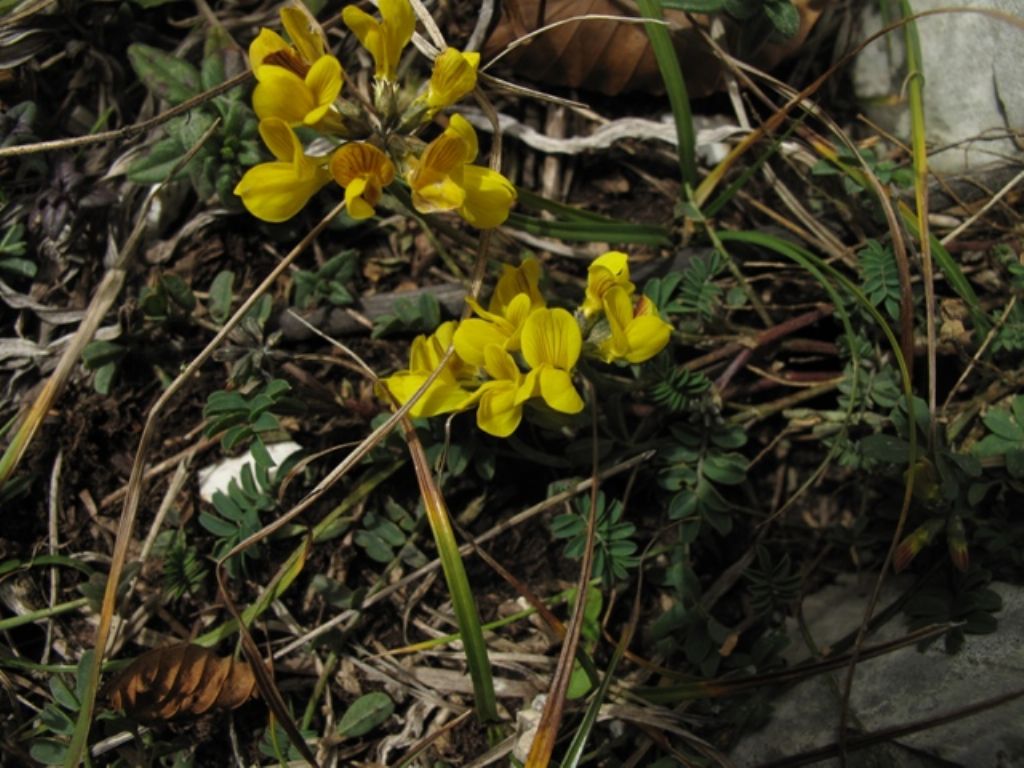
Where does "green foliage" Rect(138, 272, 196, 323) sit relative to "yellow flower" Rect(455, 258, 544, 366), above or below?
below

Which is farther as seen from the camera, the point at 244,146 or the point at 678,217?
the point at 678,217

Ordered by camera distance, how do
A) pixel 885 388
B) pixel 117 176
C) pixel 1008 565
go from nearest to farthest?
1. pixel 1008 565
2. pixel 885 388
3. pixel 117 176

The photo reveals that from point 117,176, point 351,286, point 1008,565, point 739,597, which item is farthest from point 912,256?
point 117,176

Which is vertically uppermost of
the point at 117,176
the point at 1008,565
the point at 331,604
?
the point at 117,176

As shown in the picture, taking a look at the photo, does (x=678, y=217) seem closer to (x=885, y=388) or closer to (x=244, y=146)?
(x=885, y=388)

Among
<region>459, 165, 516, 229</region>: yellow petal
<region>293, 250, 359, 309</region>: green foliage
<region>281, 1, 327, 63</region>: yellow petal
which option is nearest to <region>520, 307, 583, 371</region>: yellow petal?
<region>459, 165, 516, 229</region>: yellow petal

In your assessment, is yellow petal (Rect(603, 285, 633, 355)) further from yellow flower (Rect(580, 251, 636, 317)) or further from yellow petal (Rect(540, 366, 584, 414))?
yellow petal (Rect(540, 366, 584, 414))

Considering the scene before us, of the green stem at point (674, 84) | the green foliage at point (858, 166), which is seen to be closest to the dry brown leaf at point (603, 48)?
the green stem at point (674, 84)

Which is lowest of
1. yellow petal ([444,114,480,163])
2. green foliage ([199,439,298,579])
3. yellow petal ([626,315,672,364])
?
green foliage ([199,439,298,579])
